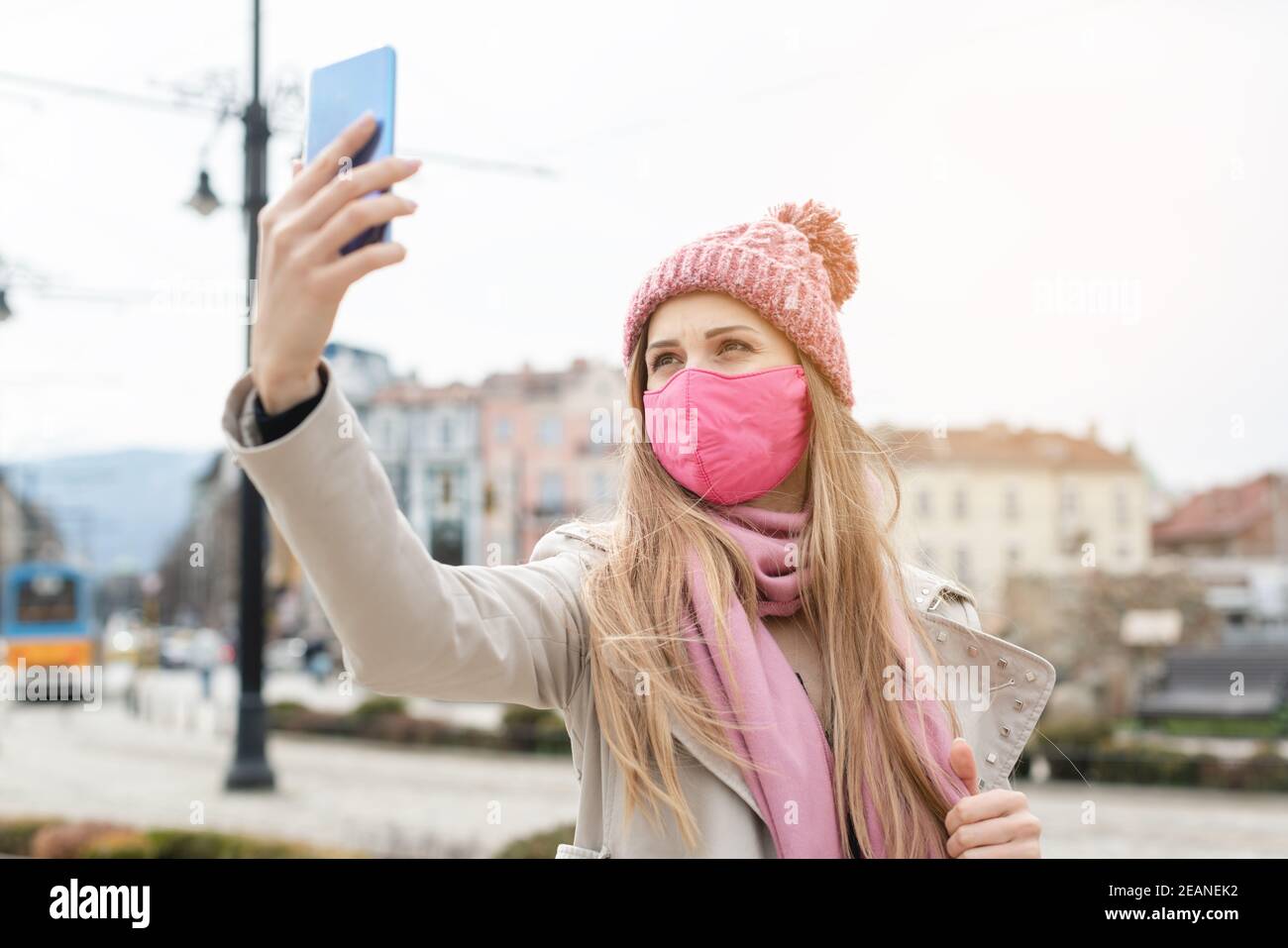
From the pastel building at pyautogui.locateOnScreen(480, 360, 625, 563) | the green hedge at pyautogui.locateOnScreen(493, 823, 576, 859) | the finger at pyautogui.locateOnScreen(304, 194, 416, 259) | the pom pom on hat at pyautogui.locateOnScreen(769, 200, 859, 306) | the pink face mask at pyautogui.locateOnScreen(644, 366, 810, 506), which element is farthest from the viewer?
the pastel building at pyautogui.locateOnScreen(480, 360, 625, 563)

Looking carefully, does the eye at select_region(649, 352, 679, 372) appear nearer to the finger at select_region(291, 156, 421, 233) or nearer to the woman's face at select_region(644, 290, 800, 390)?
the woman's face at select_region(644, 290, 800, 390)

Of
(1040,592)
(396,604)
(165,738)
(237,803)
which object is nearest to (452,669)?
(396,604)

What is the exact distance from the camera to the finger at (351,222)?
44.4 inches

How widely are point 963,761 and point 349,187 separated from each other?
134 cm

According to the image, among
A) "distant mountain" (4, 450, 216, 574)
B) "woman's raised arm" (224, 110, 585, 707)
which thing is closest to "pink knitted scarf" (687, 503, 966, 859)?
"woman's raised arm" (224, 110, 585, 707)

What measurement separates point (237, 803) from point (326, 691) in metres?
20.4

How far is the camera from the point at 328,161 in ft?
3.81

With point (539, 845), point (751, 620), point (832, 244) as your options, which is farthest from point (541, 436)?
point (751, 620)

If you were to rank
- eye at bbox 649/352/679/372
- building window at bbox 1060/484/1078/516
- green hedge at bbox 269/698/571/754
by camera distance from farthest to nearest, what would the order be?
building window at bbox 1060/484/1078/516, green hedge at bbox 269/698/571/754, eye at bbox 649/352/679/372

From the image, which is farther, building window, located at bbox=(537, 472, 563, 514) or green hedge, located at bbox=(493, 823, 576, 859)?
building window, located at bbox=(537, 472, 563, 514)

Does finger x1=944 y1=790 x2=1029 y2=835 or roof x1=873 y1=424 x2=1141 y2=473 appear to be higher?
roof x1=873 y1=424 x2=1141 y2=473

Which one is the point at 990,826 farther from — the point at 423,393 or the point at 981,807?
the point at 423,393

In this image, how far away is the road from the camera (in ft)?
31.2

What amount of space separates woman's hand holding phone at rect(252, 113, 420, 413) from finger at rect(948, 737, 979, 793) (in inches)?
48.1
